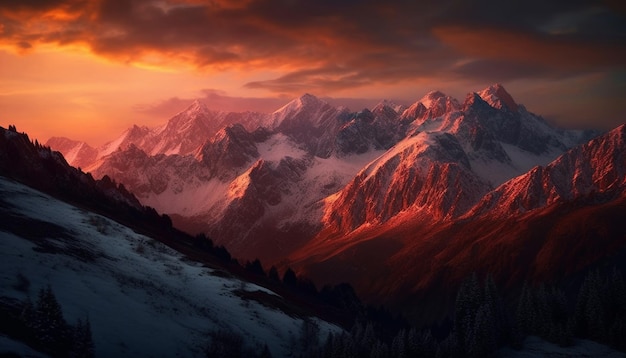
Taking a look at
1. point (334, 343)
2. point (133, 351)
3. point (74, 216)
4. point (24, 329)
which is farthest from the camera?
point (74, 216)

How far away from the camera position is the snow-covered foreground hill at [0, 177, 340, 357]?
9825 cm

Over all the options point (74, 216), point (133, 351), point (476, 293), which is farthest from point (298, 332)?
point (74, 216)

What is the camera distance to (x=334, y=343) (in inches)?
4688

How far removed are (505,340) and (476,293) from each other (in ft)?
48.3

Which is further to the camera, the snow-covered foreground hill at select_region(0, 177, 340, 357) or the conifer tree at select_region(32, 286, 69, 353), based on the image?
the snow-covered foreground hill at select_region(0, 177, 340, 357)

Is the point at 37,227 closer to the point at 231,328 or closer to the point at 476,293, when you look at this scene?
the point at 231,328

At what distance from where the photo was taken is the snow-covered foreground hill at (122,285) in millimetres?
98250

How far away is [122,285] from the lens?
116750 millimetres

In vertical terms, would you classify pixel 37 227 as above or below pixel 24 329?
above

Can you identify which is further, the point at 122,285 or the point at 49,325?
the point at 122,285

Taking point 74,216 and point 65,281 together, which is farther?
point 74,216

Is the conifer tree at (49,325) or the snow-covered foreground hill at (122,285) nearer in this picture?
the conifer tree at (49,325)

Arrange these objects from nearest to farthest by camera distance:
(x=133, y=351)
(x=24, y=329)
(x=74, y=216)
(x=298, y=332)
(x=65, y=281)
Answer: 1. (x=24, y=329)
2. (x=133, y=351)
3. (x=65, y=281)
4. (x=298, y=332)
5. (x=74, y=216)

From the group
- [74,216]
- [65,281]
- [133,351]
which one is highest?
[74,216]
